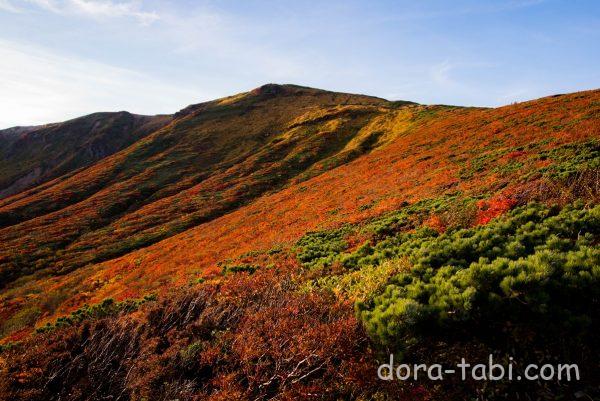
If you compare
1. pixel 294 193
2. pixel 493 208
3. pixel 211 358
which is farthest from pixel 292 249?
pixel 294 193

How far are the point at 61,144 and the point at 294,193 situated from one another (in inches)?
4079

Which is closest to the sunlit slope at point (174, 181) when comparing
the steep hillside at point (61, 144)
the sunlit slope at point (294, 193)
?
the sunlit slope at point (294, 193)

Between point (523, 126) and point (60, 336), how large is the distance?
4758 cm

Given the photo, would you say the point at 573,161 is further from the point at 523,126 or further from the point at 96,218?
the point at 96,218

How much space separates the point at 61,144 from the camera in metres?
117

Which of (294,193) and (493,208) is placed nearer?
(493,208)

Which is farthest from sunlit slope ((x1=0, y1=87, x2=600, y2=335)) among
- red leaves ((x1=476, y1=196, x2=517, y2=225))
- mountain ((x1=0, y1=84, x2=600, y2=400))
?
red leaves ((x1=476, y1=196, x2=517, y2=225))

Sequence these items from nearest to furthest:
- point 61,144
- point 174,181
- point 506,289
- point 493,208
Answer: point 506,289 < point 493,208 < point 174,181 < point 61,144

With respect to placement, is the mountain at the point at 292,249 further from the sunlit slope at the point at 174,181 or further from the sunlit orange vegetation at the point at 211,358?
the sunlit slope at the point at 174,181

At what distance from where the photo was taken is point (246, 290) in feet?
51.7

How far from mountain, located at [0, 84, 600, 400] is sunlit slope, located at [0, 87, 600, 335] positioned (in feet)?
1.00

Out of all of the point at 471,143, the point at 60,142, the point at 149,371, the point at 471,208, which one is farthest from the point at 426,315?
the point at 60,142

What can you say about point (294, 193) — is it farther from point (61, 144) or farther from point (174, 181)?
point (61, 144)

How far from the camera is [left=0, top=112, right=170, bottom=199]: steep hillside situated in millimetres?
97500
